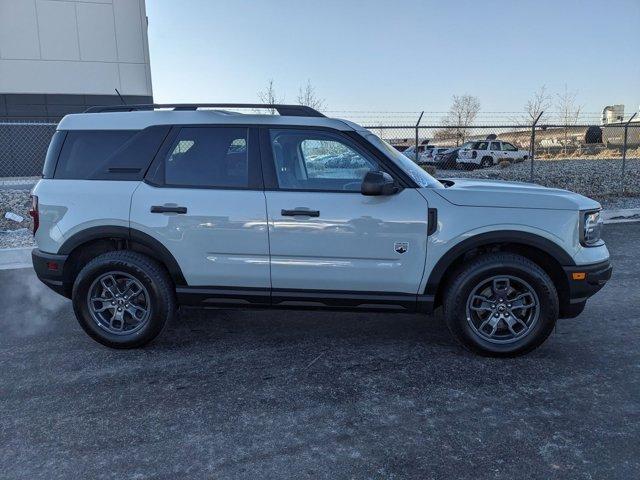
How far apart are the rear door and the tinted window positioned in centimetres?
12

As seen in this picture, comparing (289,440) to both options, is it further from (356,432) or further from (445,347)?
(445,347)

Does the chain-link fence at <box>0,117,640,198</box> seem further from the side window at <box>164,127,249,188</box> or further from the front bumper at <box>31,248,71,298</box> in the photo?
the front bumper at <box>31,248,71,298</box>

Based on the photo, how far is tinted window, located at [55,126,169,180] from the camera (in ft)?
13.4

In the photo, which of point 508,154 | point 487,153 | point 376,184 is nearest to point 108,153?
point 376,184

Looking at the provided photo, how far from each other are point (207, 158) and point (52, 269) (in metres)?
1.62

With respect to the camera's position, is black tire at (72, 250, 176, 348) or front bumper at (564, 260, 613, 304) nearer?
front bumper at (564, 260, 613, 304)

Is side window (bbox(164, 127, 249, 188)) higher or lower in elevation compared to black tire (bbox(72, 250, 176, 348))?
higher

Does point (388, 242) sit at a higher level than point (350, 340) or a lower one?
higher

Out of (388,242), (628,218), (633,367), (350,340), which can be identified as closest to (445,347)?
(350,340)

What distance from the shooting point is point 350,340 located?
14.2 feet

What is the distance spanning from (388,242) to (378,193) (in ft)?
1.27

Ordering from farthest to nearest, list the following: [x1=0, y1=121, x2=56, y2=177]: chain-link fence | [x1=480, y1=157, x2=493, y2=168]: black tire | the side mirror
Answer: [x1=480, y1=157, x2=493, y2=168]: black tire
[x1=0, y1=121, x2=56, y2=177]: chain-link fence
the side mirror

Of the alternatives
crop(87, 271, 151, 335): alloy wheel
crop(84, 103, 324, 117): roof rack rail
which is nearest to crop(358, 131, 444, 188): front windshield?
crop(84, 103, 324, 117): roof rack rail

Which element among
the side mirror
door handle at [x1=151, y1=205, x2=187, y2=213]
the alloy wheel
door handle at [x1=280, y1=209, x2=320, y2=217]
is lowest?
the alloy wheel
